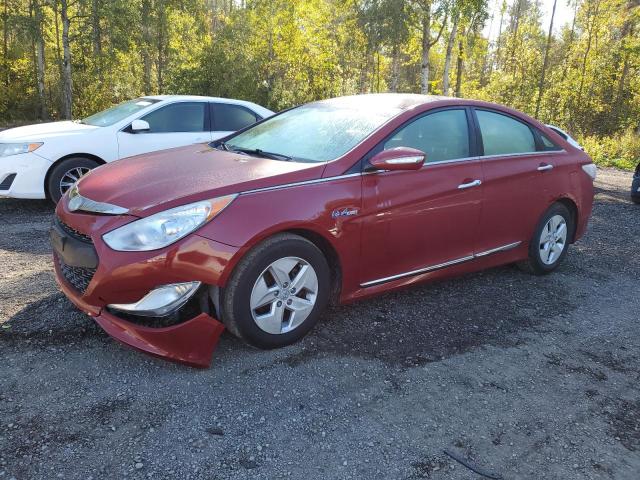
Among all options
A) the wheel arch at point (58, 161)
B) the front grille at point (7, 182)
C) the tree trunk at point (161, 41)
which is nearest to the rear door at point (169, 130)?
the wheel arch at point (58, 161)

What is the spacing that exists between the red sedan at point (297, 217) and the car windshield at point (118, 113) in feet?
11.6

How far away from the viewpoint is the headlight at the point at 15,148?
6.12m

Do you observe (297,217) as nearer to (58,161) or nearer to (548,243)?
(548,243)

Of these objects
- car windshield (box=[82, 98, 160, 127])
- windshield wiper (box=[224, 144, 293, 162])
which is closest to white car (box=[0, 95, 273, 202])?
car windshield (box=[82, 98, 160, 127])

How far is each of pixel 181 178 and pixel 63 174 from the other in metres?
4.02

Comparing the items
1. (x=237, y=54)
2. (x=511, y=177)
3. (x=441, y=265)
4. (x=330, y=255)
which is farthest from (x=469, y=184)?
(x=237, y=54)

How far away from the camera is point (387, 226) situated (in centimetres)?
351

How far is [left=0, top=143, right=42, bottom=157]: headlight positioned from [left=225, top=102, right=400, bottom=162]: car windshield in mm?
3367

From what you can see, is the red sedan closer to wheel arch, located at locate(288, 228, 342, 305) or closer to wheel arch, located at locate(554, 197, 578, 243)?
wheel arch, located at locate(288, 228, 342, 305)

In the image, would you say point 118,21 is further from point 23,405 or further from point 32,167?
point 23,405

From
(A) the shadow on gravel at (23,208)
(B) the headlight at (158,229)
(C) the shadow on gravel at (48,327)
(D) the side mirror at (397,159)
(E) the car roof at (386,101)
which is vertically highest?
(E) the car roof at (386,101)

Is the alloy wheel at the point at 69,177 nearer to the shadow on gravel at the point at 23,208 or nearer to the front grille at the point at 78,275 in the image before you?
the shadow on gravel at the point at 23,208

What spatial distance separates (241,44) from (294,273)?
20273mm

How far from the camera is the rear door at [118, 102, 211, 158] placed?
693 centimetres
